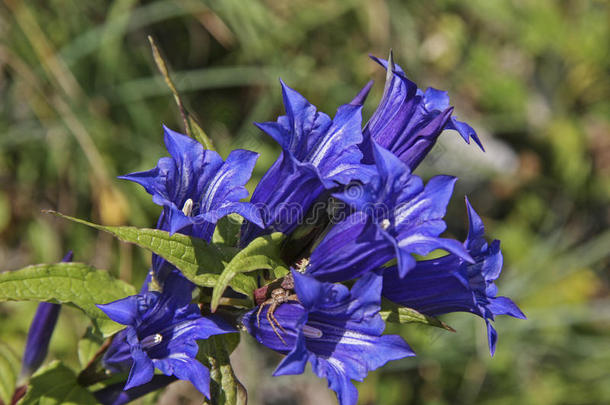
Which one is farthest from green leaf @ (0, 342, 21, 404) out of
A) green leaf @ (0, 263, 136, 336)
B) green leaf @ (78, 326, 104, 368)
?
green leaf @ (0, 263, 136, 336)

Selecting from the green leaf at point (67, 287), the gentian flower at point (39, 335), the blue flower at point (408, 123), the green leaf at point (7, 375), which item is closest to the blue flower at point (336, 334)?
the blue flower at point (408, 123)

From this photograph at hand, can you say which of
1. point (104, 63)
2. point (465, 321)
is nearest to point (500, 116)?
point (465, 321)

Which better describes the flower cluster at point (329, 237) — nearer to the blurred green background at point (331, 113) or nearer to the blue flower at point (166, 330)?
the blue flower at point (166, 330)

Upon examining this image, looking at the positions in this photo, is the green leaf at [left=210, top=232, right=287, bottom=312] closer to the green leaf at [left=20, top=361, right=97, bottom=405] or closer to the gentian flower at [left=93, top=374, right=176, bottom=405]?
the gentian flower at [left=93, top=374, right=176, bottom=405]

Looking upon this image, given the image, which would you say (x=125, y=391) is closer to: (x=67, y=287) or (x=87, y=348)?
(x=87, y=348)

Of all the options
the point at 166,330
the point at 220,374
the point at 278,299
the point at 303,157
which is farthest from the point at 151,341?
the point at 303,157

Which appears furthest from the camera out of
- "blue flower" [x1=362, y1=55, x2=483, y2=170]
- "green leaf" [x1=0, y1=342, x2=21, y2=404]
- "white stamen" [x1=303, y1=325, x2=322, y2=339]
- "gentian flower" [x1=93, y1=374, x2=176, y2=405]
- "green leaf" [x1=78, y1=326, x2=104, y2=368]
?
"green leaf" [x1=0, y1=342, x2=21, y2=404]
